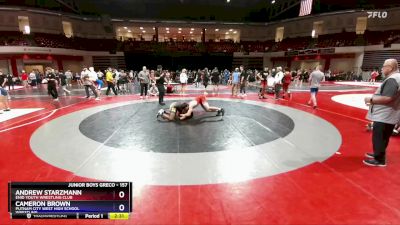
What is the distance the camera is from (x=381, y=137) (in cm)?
423

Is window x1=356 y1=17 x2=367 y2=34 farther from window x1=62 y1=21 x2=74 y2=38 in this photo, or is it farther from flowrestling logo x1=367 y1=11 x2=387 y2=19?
window x1=62 y1=21 x2=74 y2=38

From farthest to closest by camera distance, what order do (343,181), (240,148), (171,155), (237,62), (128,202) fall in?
(237,62), (240,148), (171,155), (343,181), (128,202)

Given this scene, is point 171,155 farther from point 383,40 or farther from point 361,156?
point 383,40

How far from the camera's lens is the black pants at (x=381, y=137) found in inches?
165

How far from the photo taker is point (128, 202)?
2096mm

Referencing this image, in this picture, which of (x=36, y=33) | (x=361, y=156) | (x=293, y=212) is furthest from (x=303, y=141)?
(x=36, y=33)

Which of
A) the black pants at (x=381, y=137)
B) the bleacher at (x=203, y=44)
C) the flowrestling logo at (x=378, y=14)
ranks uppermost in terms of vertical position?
the flowrestling logo at (x=378, y=14)

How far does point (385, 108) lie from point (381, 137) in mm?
531

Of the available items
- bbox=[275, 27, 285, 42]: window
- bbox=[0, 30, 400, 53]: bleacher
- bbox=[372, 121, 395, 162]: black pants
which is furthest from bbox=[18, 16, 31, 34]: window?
bbox=[372, 121, 395, 162]: black pants

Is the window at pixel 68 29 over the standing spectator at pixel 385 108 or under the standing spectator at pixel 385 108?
over

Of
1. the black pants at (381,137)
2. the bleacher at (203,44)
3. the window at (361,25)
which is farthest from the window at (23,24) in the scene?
the window at (361,25)

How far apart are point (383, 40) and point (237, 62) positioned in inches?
721

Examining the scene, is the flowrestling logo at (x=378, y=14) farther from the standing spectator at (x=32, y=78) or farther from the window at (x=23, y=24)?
the window at (x=23, y=24)

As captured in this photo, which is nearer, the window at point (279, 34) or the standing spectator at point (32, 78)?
the standing spectator at point (32, 78)
